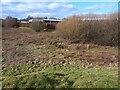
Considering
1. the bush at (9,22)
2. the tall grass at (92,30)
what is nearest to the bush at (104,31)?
the tall grass at (92,30)

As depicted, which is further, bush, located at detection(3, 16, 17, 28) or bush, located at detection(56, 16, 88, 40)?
bush, located at detection(3, 16, 17, 28)

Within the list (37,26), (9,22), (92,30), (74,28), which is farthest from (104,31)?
(9,22)

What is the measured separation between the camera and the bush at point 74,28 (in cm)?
1531

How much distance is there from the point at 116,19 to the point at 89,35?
11.7 ft

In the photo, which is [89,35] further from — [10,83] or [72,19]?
[10,83]

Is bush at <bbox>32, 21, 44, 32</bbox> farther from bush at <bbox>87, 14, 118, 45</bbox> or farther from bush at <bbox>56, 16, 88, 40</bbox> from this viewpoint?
bush at <bbox>87, 14, 118, 45</bbox>

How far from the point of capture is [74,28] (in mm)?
15758

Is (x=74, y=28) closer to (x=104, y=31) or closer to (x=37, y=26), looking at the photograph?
(x=104, y=31)

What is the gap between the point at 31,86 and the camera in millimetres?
4117

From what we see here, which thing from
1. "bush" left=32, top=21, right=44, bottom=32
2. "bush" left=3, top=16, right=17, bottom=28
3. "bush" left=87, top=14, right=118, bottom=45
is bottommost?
"bush" left=87, top=14, right=118, bottom=45

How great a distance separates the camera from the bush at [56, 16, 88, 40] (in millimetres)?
15312

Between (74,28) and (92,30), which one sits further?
(74,28)

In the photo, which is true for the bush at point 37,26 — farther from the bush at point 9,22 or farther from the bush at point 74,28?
the bush at point 74,28

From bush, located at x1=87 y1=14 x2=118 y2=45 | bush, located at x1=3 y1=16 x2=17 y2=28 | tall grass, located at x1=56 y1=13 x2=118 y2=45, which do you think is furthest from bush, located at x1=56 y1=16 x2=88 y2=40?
bush, located at x1=3 y1=16 x2=17 y2=28
